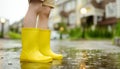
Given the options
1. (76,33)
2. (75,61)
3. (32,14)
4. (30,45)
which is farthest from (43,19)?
(76,33)

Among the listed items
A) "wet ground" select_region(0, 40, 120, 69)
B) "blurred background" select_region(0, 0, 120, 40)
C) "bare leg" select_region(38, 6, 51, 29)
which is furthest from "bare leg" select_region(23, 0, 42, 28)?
"blurred background" select_region(0, 0, 120, 40)

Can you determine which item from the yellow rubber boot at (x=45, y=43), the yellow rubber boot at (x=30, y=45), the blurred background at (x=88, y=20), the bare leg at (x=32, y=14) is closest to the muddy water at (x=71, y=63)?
the yellow rubber boot at (x=30, y=45)

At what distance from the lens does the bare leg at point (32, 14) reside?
4.22 meters

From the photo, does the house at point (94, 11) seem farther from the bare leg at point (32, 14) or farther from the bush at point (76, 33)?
the bare leg at point (32, 14)

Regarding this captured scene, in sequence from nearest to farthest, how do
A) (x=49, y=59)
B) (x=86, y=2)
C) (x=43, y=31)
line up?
(x=49, y=59) → (x=43, y=31) → (x=86, y=2)

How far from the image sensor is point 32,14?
4.25m

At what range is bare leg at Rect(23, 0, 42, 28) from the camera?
422 centimetres

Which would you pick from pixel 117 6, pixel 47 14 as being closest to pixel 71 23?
pixel 117 6

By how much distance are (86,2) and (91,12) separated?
180 inches

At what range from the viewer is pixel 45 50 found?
15.0 ft

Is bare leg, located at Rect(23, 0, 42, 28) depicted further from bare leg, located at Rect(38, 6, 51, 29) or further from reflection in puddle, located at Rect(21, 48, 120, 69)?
reflection in puddle, located at Rect(21, 48, 120, 69)

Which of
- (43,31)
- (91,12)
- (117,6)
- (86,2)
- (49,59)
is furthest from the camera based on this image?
(86,2)

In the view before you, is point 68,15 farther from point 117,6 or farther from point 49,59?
point 49,59

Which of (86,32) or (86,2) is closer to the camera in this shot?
(86,32)
